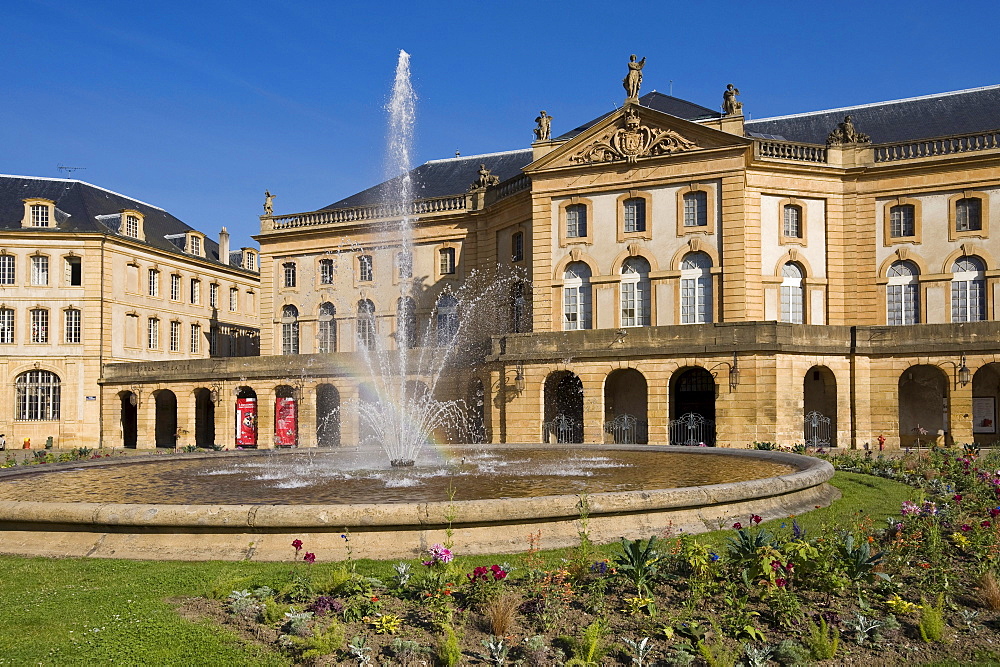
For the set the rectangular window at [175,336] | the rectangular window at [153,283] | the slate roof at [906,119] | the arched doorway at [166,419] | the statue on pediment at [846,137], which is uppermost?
the slate roof at [906,119]

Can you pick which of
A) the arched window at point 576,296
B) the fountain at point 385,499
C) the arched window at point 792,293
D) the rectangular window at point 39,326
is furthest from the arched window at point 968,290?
the rectangular window at point 39,326

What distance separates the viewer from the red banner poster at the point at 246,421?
4231 cm

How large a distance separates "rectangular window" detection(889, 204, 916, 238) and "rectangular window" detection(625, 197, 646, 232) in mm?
10751

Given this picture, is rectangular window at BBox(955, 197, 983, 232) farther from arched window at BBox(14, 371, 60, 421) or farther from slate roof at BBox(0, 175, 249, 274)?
arched window at BBox(14, 371, 60, 421)

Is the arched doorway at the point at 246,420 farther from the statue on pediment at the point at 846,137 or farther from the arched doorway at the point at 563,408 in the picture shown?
the statue on pediment at the point at 846,137

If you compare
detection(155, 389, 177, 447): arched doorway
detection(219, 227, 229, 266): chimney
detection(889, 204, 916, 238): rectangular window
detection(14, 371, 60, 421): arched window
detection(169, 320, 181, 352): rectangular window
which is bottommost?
detection(155, 389, 177, 447): arched doorway

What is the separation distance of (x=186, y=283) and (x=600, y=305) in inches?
1199

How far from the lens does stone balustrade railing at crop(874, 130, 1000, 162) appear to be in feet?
113

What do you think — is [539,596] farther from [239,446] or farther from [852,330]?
[239,446]

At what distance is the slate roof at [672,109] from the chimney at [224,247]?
2900 cm

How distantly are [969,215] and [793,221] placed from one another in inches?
278

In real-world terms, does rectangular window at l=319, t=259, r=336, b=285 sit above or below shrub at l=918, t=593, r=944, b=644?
above

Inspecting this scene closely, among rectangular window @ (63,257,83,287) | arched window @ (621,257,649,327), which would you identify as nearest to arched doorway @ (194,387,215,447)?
rectangular window @ (63,257,83,287)

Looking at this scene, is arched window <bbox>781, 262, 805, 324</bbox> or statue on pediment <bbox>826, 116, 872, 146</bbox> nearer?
arched window <bbox>781, 262, 805, 324</bbox>
